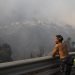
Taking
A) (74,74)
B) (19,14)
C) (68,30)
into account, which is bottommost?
(74,74)

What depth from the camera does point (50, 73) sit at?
1043 centimetres

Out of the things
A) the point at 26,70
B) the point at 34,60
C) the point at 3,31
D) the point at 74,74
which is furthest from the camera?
the point at 3,31

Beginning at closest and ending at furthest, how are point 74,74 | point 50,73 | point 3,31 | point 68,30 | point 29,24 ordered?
1. point 50,73
2. point 74,74
3. point 68,30
4. point 3,31
5. point 29,24

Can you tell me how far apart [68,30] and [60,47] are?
18.8m

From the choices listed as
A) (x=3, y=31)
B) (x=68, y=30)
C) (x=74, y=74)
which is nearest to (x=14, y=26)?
(x=3, y=31)

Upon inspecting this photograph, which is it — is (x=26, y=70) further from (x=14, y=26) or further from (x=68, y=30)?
(x=14, y=26)

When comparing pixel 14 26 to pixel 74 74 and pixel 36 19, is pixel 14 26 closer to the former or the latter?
pixel 36 19

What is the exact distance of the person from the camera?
9.75 m

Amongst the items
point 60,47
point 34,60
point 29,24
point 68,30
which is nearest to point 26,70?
point 34,60

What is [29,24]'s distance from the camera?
37844 millimetres

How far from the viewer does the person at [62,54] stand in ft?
32.0

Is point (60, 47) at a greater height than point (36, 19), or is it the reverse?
point (36, 19)

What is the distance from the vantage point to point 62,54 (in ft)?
32.3

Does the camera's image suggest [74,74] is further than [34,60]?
Yes
